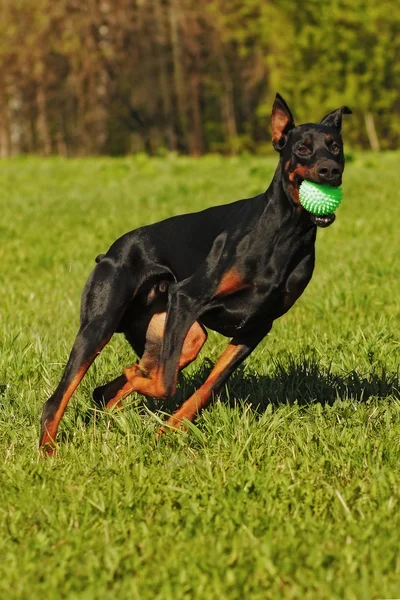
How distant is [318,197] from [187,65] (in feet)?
128

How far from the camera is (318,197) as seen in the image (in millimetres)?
4059

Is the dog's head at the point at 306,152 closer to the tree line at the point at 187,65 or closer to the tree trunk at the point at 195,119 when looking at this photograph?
the tree line at the point at 187,65

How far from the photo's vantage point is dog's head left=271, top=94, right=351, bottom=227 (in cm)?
408

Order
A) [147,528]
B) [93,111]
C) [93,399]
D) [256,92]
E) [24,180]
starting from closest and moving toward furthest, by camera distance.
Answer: [147,528]
[93,399]
[24,180]
[93,111]
[256,92]

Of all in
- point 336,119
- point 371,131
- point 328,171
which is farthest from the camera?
point 371,131

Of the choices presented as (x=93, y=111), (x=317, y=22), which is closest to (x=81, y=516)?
(x=93, y=111)

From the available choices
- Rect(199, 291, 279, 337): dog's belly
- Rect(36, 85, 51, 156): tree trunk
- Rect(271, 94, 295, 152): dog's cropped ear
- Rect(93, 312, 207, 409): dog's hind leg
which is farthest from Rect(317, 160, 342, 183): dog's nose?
Rect(36, 85, 51, 156): tree trunk

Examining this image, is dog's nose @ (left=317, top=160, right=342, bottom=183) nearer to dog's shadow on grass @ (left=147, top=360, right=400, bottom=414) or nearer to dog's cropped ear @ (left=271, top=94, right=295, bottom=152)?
dog's cropped ear @ (left=271, top=94, right=295, bottom=152)

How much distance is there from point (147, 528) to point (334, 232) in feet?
27.7

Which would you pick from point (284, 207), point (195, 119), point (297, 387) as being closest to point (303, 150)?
point (284, 207)

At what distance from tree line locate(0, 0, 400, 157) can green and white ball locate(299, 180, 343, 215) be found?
3608 centimetres

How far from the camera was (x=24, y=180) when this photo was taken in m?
20.3

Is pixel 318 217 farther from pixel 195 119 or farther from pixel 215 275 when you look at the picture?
pixel 195 119

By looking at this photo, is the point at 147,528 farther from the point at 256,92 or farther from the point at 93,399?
the point at 256,92
